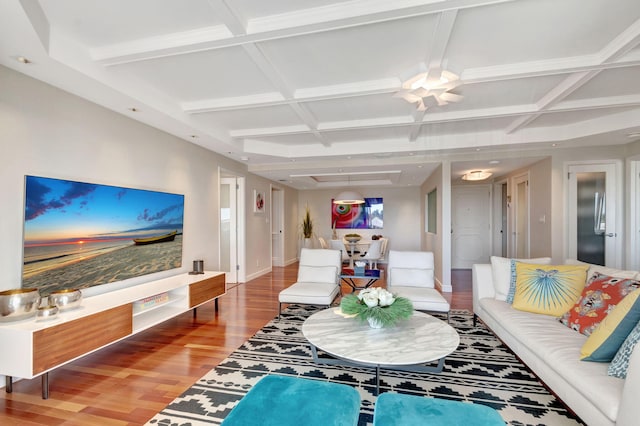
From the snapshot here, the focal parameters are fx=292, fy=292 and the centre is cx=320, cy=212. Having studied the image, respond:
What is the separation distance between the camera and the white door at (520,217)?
18.8 feet

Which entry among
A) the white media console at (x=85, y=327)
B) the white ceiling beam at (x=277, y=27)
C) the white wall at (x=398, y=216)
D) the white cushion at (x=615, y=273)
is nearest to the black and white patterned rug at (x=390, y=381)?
the white media console at (x=85, y=327)

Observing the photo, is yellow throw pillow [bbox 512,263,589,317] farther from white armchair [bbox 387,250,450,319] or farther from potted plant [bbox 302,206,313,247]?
potted plant [bbox 302,206,313,247]

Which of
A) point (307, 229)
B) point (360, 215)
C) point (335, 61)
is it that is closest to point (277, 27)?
point (335, 61)

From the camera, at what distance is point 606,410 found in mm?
1335

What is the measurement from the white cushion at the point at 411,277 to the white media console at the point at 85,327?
2.43m

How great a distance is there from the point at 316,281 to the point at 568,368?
8.99 feet

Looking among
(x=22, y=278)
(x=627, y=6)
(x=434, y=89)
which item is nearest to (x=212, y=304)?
(x=22, y=278)

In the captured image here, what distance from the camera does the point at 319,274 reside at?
399cm

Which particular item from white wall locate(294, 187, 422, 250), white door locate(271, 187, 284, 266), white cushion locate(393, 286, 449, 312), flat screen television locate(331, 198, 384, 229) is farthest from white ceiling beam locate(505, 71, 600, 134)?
white door locate(271, 187, 284, 266)

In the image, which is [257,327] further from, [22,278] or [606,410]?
[606,410]

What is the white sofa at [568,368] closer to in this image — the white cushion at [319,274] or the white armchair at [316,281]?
the white armchair at [316,281]

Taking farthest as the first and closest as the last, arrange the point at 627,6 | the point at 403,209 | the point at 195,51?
the point at 403,209
the point at 195,51
the point at 627,6

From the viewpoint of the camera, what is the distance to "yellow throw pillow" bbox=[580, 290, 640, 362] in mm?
1582

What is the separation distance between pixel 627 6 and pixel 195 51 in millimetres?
2777
